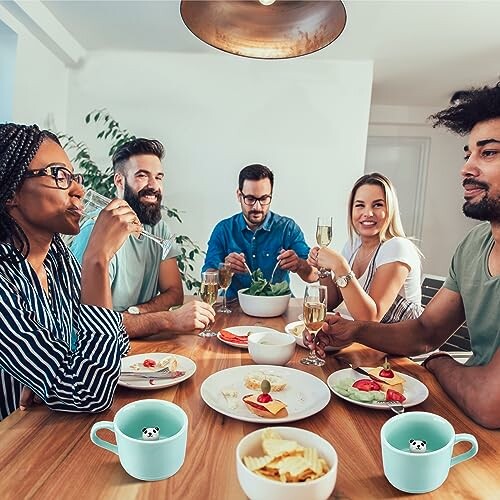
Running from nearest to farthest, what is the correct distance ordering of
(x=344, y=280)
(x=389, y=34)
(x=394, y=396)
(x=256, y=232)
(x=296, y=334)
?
(x=394, y=396) < (x=296, y=334) < (x=344, y=280) < (x=256, y=232) < (x=389, y=34)

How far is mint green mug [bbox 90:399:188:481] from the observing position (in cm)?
64

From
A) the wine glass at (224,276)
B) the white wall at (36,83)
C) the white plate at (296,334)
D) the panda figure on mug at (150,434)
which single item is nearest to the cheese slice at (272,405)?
the panda figure on mug at (150,434)

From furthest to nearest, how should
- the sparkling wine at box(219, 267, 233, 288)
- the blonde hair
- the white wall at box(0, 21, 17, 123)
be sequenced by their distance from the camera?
1. the white wall at box(0, 21, 17, 123)
2. the blonde hair
3. the sparkling wine at box(219, 267, 233, 288)

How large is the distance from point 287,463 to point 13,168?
2.84 ft

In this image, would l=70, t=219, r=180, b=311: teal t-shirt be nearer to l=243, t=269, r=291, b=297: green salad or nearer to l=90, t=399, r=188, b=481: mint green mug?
l=243, t=269, r=291, b=297: green salad

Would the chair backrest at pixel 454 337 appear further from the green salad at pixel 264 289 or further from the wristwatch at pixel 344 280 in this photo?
the green salad at pixel 264 289

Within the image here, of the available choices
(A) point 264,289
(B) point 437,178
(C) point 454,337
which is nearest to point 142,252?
(A) point 264,289

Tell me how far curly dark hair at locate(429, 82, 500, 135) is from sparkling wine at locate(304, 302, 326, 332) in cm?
70

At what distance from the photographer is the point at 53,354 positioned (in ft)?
2.78

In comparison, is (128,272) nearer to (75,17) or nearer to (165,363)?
(165,363)

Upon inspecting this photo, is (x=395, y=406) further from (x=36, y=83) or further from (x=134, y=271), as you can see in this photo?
(x=36, y=83)

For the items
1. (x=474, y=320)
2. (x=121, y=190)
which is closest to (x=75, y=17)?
(x=121, y=190)

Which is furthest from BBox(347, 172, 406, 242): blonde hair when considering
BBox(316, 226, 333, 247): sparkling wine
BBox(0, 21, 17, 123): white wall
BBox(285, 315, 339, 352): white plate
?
BBox(0, 21, 17, 123): white wall

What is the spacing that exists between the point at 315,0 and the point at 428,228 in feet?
12.8
